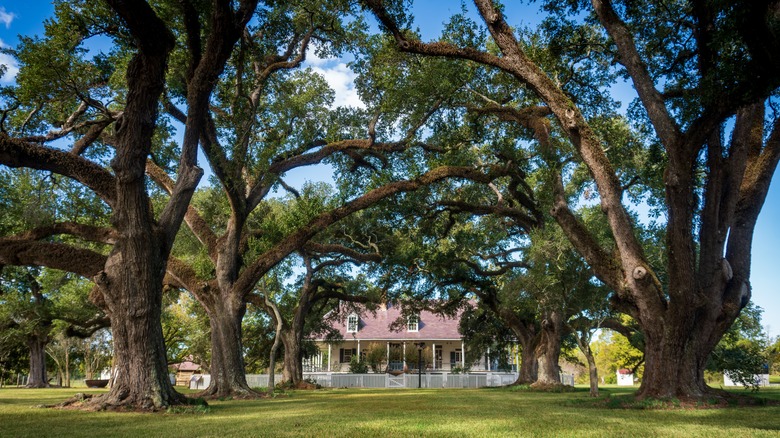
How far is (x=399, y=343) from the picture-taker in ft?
141

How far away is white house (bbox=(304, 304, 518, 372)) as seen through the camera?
4084 centimetres

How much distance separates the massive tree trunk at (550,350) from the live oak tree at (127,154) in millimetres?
18281

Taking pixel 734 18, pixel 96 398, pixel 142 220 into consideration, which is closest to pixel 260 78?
pixel 142 220

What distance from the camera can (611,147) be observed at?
56.6ft

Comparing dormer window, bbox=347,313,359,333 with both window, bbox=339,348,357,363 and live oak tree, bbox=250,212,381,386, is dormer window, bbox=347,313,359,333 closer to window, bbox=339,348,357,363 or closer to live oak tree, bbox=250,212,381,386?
window, bbox=339,348,357,363

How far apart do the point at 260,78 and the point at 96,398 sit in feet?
34.7

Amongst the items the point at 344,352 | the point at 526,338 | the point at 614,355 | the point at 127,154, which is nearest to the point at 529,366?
the point at 526,338

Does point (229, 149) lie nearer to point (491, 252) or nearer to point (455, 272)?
point (455, 272)

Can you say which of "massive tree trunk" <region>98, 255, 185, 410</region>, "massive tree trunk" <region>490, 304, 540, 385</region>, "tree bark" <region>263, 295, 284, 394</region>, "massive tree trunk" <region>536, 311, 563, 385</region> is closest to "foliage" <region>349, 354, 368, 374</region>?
"massive tree trunk" <region>490, 304, 540, 385</region>

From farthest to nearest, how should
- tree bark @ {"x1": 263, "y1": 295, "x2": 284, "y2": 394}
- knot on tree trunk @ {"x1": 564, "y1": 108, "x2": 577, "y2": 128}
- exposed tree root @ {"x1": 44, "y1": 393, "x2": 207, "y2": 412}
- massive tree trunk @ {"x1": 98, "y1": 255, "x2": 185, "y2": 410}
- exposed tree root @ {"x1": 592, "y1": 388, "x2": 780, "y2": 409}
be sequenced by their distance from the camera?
tree bark @ {"x1": 263, "y1": 295, "x2": 284, "y2": 394} → knot on tree trunk @ {"x1": 564, "y1": 108, "x2": 577, "y2": 128} → exposed tree root @ {"x1": 592, "y1": 388, "x2": 780, "y2": 409} → massive tree trunk @ {"x1": 98, "y1": 255, "x2": 185, "y2": 410} → exposed tree root @ {"x1": 44, "y1": 393, "x2": 207, "y2": 412}

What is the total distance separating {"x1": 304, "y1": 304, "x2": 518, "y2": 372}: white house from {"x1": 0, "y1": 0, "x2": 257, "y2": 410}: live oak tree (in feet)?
97.4

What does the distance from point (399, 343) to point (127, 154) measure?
113 feet

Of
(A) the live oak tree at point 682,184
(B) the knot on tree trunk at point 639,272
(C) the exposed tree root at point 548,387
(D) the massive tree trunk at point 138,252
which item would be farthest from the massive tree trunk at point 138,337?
(C) the exposed tree root at point 548,387

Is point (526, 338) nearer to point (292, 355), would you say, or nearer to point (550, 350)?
point (550, 350)
